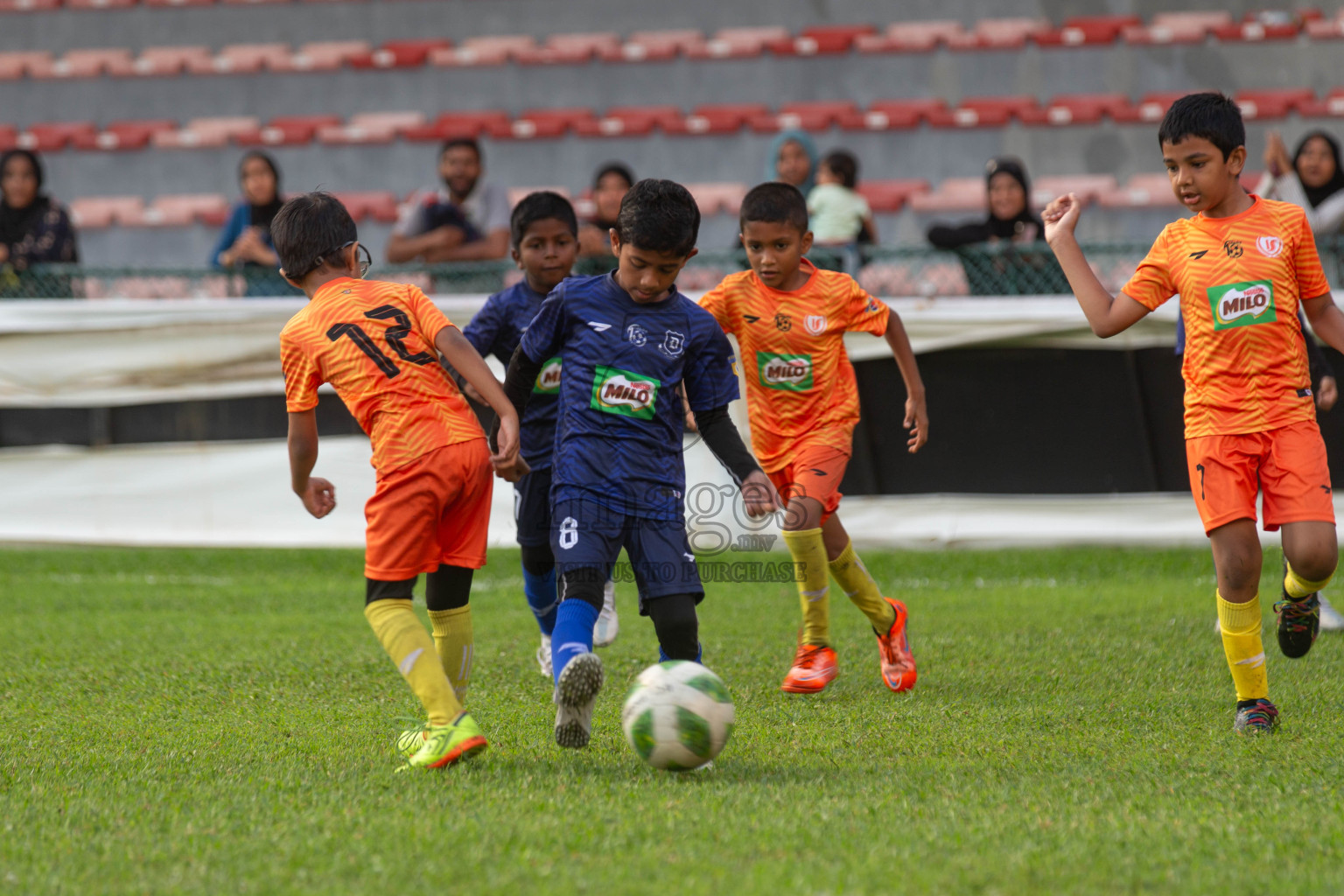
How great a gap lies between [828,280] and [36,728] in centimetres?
299

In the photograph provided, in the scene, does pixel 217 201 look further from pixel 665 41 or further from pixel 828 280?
pixel 828 280

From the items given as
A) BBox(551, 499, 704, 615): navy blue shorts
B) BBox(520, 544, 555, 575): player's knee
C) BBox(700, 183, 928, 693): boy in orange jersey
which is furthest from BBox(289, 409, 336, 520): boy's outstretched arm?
BBox(700, 183, 928, 693): boy in orange jersey

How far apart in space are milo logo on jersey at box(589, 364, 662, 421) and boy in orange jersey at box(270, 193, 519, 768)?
0.31 m

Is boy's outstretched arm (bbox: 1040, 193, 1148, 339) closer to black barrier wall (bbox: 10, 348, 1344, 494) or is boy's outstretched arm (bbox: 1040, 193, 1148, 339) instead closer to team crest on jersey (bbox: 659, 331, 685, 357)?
team crest on jersey (bbox: 659, 331, 685, 357)

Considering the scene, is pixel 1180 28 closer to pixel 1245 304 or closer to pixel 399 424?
pixel 1245 304

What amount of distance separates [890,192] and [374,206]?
4.95 m

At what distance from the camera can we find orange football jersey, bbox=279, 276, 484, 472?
348 cm

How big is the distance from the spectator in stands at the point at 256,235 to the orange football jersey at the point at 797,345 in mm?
4885

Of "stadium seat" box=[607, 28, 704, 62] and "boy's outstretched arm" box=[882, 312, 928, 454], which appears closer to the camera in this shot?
"boy's outstretched arm" box=[882, 312, 928, 454]

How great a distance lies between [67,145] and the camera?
13695 millimetres

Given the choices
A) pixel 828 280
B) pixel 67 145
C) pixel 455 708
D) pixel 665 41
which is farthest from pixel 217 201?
pixel 455 708

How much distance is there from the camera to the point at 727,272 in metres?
8.62

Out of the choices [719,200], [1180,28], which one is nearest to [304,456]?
[719,200]

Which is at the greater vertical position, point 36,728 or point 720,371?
point 720,371
